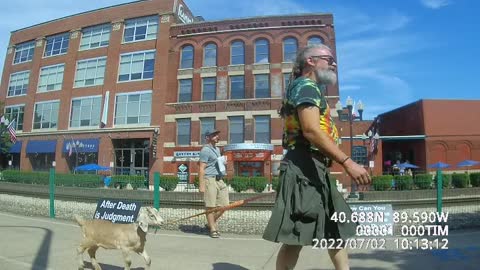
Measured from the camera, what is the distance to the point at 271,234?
9.75ft

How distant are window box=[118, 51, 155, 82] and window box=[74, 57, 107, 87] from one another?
217 cm

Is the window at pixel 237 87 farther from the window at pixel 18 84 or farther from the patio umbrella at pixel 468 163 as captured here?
the window at pixel 18 84

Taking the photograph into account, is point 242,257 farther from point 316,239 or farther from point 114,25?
point 114,25

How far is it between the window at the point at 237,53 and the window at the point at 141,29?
22.0 feet

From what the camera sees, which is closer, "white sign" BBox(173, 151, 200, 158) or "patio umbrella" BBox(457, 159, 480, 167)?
"white sign" BBox(173, 151, 200, 158)

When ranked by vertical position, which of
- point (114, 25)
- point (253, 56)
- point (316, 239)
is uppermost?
point (114, 25)

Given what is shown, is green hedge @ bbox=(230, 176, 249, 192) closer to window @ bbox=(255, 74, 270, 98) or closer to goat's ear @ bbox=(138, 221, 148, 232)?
goat's ear @ bbox=(138, 221, 148, 232)

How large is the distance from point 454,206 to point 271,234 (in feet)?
23.0

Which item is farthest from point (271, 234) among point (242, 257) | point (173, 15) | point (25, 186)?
point (173, 15)

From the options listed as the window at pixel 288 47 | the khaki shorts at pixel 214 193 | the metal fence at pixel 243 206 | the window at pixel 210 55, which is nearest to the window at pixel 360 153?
the window at pixel 288 47

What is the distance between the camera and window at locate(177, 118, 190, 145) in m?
33.6

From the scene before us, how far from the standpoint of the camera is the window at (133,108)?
112ft

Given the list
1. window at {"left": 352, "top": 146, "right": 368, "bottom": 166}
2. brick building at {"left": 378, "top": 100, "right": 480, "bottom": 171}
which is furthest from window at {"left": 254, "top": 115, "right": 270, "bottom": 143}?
brick building at {"left": 378, "top": 100, "right": 480, "bottom": 171}

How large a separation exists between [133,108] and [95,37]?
28.7 feet
